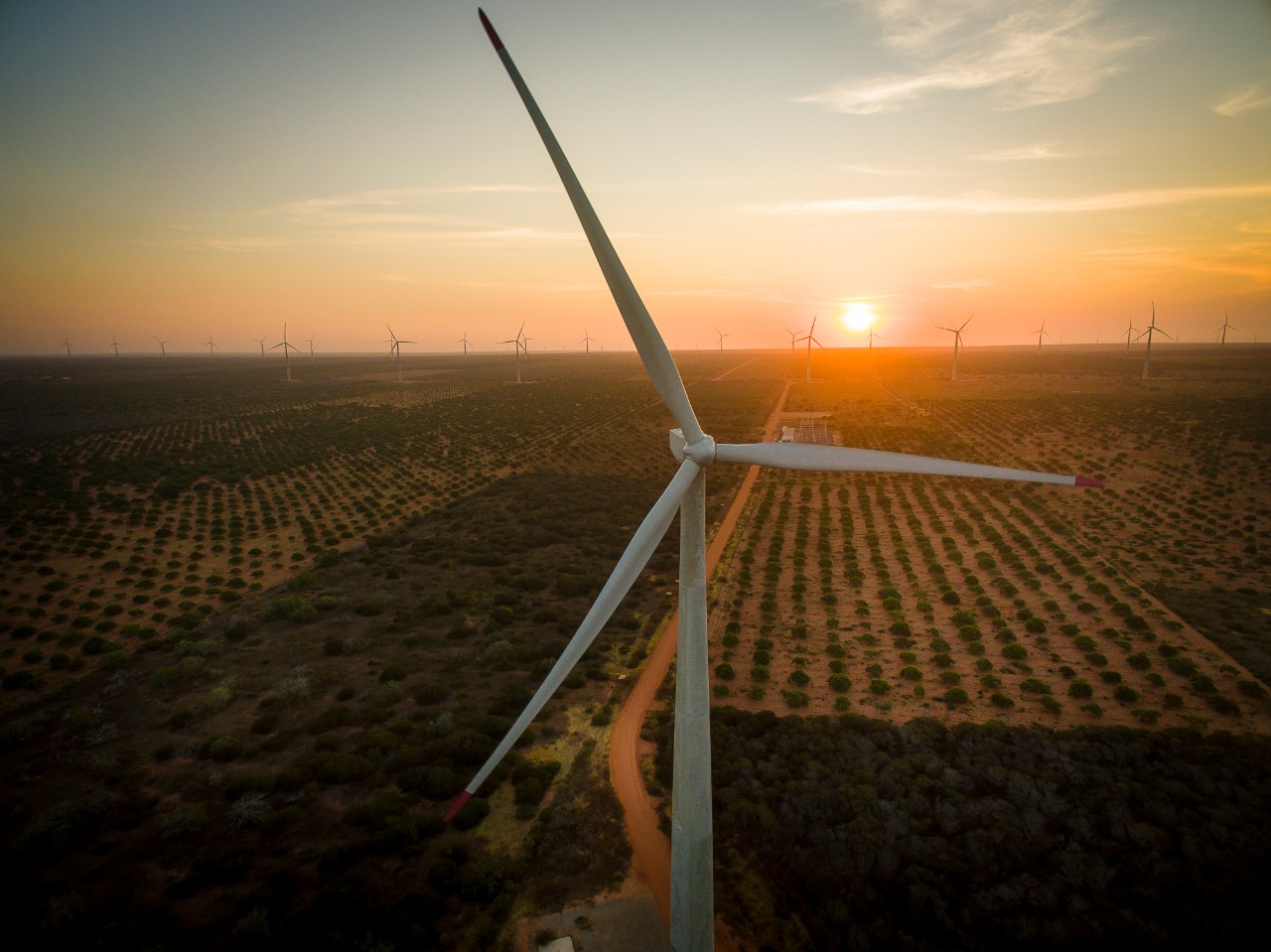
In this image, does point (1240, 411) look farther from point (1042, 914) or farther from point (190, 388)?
point (190, 388)

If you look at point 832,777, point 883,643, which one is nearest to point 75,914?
point 832,777

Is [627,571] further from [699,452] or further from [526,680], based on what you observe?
[526,680]

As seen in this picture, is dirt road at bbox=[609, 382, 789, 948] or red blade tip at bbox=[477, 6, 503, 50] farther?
dirt road at bbox=[609, 382, 789, 948]

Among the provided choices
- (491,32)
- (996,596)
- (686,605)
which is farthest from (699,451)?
(996,596)

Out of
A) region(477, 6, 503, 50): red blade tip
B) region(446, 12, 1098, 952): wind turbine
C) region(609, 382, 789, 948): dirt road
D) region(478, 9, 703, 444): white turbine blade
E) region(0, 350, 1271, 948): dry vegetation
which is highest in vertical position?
region(477, 6, 503, 50): red blade tip

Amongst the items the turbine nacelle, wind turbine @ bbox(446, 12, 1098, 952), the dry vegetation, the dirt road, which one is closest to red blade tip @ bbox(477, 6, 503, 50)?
wind turbine @ bbox(446, 12, 1098, 952)

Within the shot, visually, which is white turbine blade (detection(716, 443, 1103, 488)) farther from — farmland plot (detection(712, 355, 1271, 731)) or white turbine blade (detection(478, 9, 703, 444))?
farmland plot (detection(712, 355, 1271, 731))

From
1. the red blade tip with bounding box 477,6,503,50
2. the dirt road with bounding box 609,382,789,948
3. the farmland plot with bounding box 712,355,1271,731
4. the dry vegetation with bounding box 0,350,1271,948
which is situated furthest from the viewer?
the farmland plot with bounding box 712,355,1271,731

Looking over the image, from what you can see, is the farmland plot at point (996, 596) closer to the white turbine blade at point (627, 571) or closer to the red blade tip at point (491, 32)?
the white turbine blade at point (627, 571)
